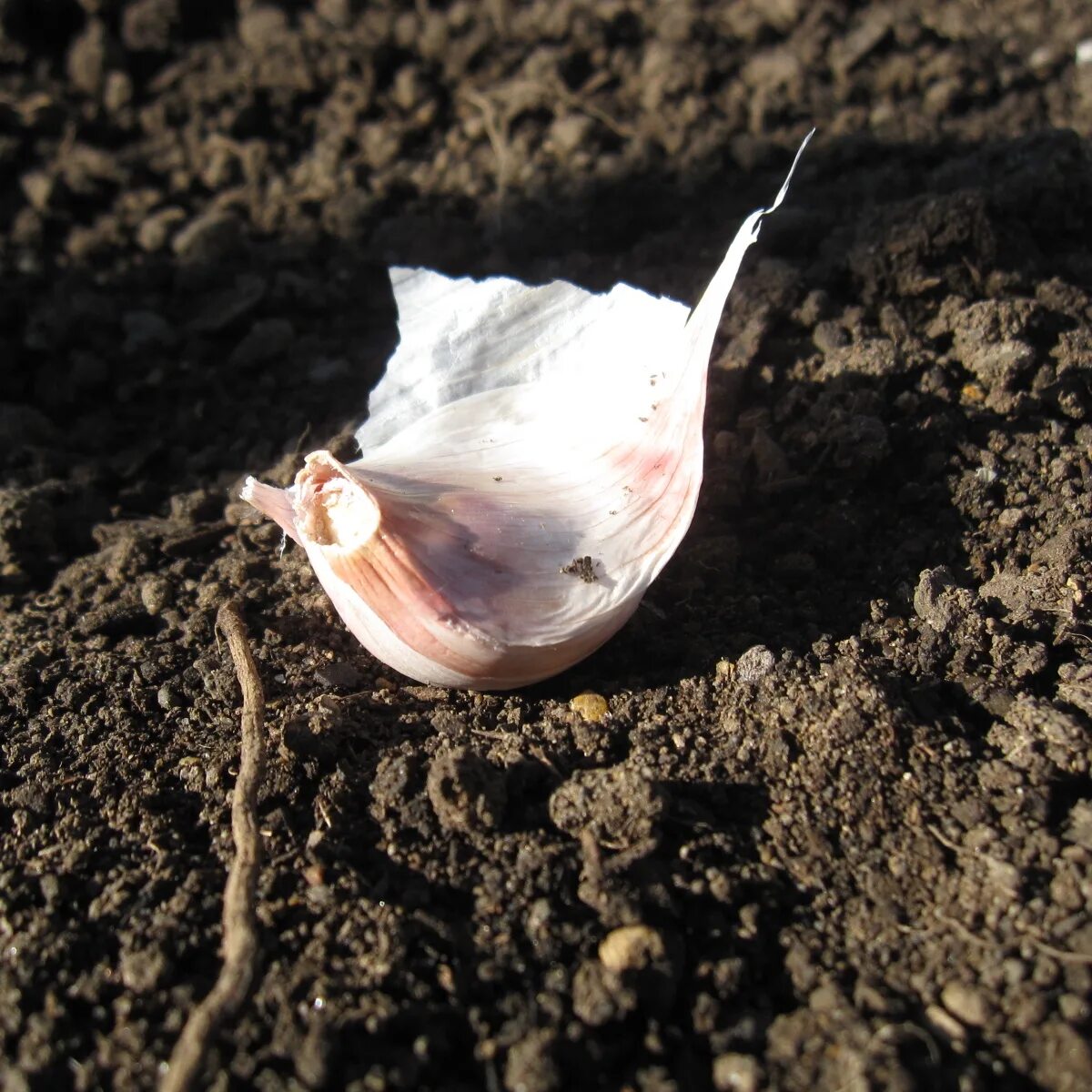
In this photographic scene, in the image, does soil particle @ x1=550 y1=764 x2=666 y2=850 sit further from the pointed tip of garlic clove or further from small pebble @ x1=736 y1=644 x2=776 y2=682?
the pointed tip of garlic clove

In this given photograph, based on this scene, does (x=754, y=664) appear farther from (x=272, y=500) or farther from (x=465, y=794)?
(x=272, y=500)

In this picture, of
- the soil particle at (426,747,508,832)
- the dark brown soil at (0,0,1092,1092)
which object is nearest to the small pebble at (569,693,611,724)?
the dark brown soil at (0,0,1092,1092)

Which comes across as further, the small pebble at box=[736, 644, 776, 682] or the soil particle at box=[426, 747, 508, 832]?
the small pebble at box=[736, 644, 776, 682]

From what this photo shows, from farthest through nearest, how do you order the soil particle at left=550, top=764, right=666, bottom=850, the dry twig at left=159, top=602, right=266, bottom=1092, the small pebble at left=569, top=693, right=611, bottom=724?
1. the small pebble at left=569, top=693, right=611, bottom=724
2. the soil particle at left=550, top=764, right=666, bottom=850
3. the dry twig at left=159, top=602, right=266, bottom=1092

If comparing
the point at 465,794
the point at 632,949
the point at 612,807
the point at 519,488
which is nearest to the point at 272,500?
the point at 519,488

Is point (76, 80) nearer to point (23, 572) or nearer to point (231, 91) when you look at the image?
point (231, 91)

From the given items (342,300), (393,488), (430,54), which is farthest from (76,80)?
(393,488)

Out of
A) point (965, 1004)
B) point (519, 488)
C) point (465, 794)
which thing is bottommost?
point (965, 1004)
